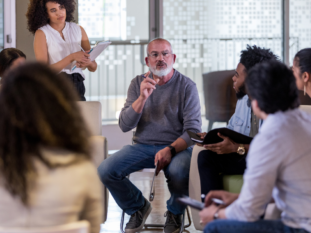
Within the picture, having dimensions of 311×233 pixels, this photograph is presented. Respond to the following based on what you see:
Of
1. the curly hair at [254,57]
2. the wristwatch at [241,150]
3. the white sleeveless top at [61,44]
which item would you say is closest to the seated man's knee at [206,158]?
the wristwatch at [241,150]

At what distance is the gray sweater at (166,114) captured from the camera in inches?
99.7

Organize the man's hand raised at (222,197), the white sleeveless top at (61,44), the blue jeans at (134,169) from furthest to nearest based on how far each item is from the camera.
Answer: the white sleeveless top at (61,44) < the blue jeans at (134,169) < the man's hand raised at (222,197)

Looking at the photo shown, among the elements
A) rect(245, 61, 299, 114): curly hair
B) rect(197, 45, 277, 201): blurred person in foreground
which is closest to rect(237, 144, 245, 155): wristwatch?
rect(197, 45, 277, 201): blurred person in foreground

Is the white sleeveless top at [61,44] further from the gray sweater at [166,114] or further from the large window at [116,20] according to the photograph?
the large window at [116,20]

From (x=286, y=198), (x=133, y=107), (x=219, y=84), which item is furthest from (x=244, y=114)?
(x=219, y=84)

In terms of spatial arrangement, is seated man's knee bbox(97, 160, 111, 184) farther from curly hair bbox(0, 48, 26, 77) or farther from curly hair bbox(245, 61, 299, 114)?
curly hair bbox(245, 61, 299, 114)

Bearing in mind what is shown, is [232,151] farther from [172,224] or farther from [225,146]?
[172,224]

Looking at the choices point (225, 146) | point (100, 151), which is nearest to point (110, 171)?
point (100, 151)

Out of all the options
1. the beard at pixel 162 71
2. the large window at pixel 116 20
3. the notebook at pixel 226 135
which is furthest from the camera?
the large window at pixel 116 20

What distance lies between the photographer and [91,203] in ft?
3.34

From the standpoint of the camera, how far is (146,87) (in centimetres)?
242

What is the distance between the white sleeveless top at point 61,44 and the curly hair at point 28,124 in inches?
82.5

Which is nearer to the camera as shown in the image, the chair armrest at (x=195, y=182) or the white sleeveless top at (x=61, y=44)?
the chair armrest at (x=195, y=182)

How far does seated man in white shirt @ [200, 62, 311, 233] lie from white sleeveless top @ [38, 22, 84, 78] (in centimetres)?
200
